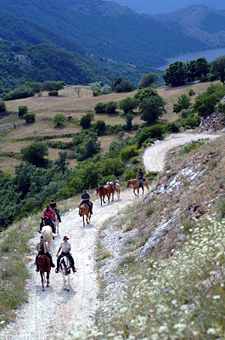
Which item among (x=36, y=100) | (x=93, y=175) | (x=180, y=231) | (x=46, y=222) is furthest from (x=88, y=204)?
(x=36, y=100)

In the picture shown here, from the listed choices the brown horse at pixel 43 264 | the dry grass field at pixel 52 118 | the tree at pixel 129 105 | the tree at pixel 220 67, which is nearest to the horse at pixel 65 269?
the brown horse at pixel 43 264

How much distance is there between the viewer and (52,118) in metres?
119

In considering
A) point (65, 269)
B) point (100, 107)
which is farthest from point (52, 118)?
point (65, 269)

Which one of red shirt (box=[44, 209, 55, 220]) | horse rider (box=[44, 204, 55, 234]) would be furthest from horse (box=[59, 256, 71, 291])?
red shirt (box=[44, 209, 55, 220])

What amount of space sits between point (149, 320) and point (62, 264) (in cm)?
987

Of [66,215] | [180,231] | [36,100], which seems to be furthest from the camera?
[36,100]

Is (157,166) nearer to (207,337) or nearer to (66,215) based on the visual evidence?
(66,215)

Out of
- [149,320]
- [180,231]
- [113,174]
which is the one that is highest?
[149,320]

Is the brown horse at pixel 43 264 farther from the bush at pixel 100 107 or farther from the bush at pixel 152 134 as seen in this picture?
the bush at pixel 100 107

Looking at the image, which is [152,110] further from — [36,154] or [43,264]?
[43,264]

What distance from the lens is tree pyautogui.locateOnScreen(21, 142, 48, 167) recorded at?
8712cm

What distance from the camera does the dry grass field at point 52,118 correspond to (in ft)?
320

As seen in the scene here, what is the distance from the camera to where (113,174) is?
45.2 m

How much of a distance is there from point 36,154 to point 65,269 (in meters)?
73.0
